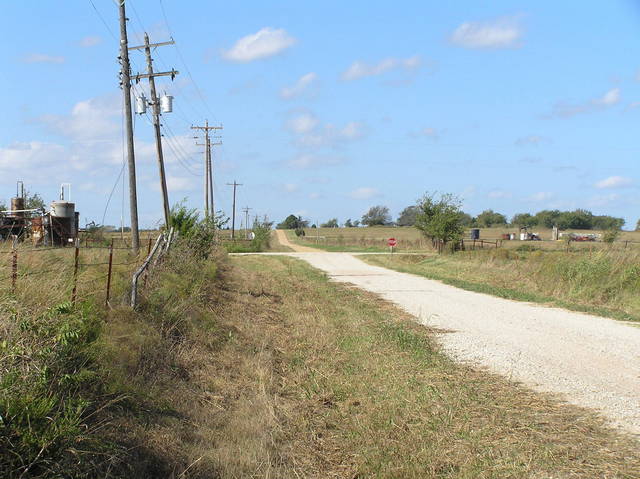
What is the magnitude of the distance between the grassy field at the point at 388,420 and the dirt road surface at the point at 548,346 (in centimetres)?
50

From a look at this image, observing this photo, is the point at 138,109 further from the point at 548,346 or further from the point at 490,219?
the point at 490,219

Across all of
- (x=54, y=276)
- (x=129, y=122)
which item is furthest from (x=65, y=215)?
(x=54, y=276)

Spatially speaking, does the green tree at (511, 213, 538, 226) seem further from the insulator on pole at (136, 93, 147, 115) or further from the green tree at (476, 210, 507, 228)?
the insulator on pole at (136, 93, 147, 115)

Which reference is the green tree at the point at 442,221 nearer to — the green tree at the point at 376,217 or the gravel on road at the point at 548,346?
the gravel on road at the point at 548,346

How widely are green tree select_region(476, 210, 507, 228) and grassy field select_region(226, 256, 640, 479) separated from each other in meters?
145

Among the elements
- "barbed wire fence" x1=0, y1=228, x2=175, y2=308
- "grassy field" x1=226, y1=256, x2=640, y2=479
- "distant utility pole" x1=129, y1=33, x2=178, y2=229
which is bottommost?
"grassy field" x1=226, y1=256, x2=640, y2=479

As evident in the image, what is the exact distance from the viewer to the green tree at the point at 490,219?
154m

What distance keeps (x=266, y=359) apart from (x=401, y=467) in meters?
4.76

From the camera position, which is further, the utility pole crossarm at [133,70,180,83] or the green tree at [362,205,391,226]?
the green tree at [362,205,391,226]

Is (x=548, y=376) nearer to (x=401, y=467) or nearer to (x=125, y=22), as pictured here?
(x=401, y=467)

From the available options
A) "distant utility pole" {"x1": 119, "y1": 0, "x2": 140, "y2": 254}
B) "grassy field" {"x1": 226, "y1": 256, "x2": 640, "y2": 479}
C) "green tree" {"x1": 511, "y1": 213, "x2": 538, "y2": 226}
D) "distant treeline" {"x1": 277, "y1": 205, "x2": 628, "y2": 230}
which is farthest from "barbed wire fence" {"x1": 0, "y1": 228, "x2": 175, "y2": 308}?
"green tree" {"x1": 511, "y1": 213, "x2": 538, "y2": 226}

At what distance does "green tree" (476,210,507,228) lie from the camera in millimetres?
153625

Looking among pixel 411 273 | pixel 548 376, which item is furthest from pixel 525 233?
pixel 548 376

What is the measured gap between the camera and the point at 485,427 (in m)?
6.73
